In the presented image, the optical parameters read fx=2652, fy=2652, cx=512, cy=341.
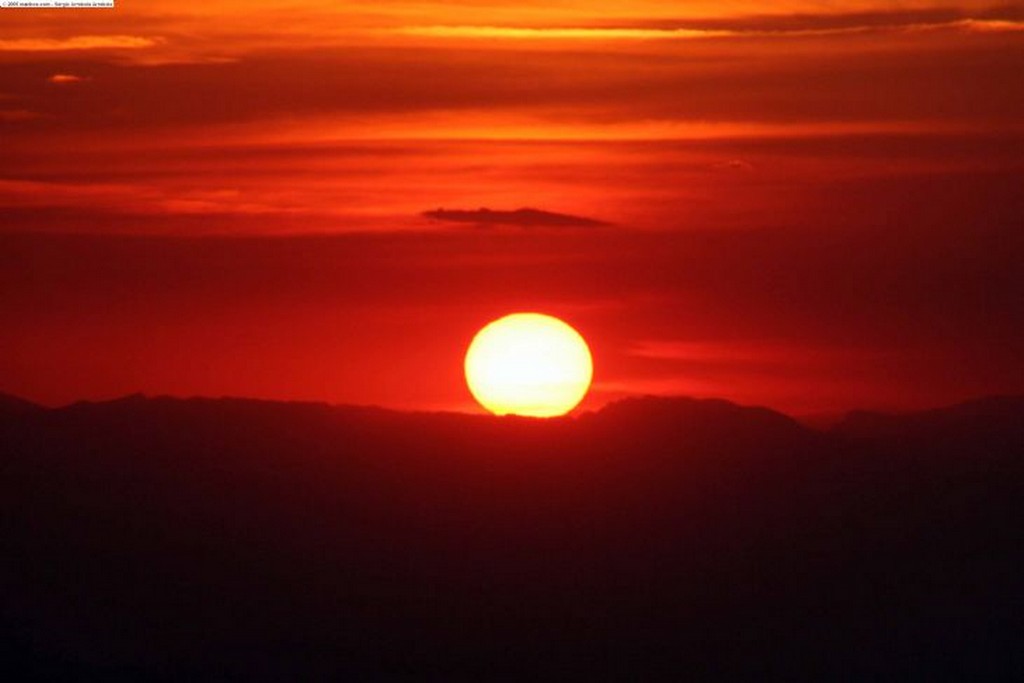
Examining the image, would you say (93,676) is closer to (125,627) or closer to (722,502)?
(125,627)

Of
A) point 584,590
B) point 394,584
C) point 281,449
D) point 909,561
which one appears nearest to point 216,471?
point 281,449

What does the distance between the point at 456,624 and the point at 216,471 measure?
1552 cm

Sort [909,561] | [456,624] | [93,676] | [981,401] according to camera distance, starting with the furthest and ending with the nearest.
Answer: [981,401]
[909,561]
[456,624]
[93,676]

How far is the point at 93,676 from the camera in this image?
318ft

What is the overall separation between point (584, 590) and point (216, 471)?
60.1ft

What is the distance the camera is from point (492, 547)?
114m

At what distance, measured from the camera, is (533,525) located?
11488 centimetres

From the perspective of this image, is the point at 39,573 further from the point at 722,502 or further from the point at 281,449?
the point at 722,502

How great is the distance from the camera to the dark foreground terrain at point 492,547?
103562mm

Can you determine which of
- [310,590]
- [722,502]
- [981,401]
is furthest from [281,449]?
[981,401]

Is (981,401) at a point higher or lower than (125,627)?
higher

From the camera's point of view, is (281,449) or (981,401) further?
(981,401)

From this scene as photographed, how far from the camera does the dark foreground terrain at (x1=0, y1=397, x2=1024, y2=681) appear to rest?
4077 inches

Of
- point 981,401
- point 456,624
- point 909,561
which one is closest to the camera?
point 456,624
